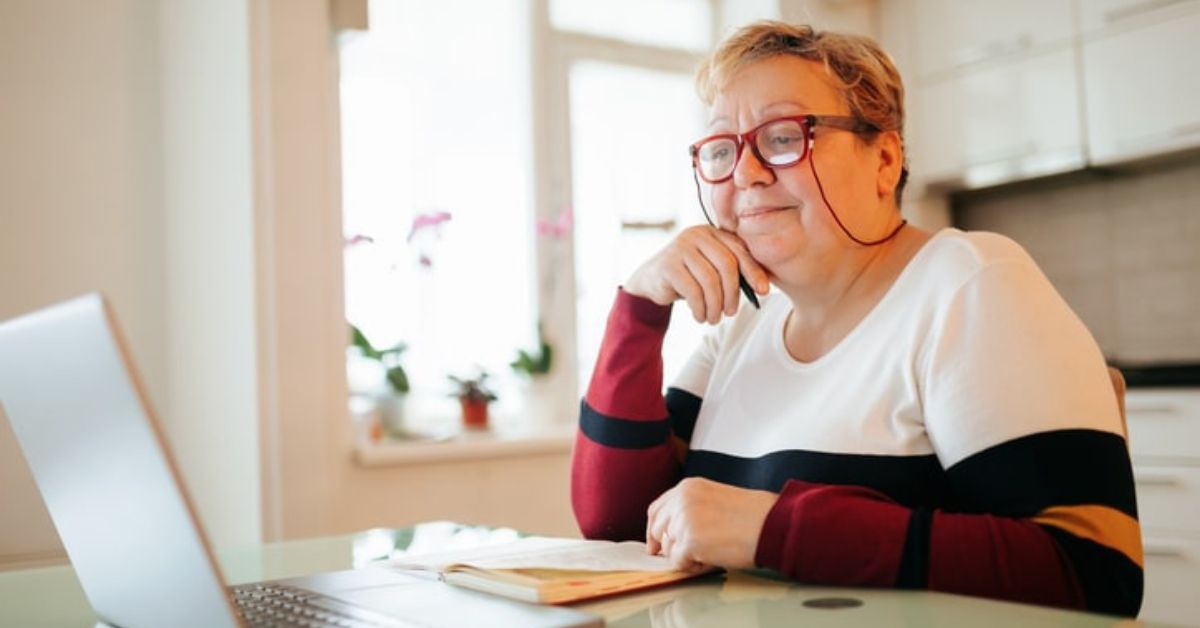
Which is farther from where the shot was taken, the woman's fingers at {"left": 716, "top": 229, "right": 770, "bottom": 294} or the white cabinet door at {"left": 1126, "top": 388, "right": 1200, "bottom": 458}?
the white cabinet door at {"left": 1126, "top": 388, "right": 1200, "bottom": 458}

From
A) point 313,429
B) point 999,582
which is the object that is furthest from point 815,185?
point 313,429

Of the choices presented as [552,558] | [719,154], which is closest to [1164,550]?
[719,154]

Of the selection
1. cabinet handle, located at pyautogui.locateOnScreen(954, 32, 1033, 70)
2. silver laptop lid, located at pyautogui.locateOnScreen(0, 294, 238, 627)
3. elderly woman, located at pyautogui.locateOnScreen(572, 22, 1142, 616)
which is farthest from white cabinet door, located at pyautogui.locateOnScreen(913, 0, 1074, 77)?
silver laptop lid, located at pyautogui.locateOnScreen(0, 294, 238, 627)

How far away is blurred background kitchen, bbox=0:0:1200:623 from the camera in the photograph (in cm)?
254

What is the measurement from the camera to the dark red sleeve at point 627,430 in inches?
56.7

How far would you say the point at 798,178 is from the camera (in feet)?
4.32

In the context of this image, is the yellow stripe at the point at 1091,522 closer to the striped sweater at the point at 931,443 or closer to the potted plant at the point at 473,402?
the striped sweater at the point at 931,443

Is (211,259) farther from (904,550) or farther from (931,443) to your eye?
(904,550)

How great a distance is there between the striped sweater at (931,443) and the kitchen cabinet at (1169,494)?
1.79 meters

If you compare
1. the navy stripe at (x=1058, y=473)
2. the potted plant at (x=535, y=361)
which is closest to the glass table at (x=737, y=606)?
the navy stripe at (x=1058, y=473)

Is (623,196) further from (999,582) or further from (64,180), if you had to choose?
(999,582)

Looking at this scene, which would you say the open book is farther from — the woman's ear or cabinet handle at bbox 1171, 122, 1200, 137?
cabinet handle at bbox 1171, 122, 1200, 137

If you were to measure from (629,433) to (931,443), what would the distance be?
43 cm

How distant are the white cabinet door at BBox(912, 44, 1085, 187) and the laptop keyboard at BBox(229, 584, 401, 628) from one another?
2.87m
